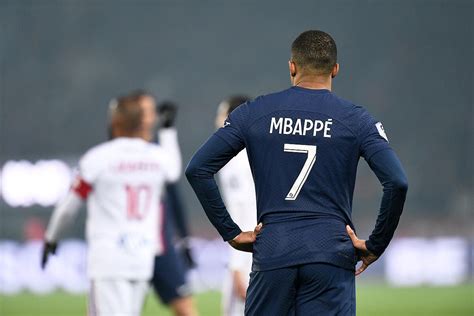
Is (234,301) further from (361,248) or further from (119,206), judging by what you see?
(361,248)

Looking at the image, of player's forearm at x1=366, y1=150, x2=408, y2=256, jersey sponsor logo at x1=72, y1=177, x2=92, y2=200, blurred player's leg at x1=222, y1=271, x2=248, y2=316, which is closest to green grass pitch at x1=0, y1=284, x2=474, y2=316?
blurred player's leg at x1=222, y1=271, x2=248, y2=316

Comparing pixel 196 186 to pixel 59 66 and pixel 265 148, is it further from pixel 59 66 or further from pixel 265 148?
pixel 59 66

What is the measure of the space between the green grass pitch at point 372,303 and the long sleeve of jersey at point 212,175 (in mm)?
9321

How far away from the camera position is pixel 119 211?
751 centimetres

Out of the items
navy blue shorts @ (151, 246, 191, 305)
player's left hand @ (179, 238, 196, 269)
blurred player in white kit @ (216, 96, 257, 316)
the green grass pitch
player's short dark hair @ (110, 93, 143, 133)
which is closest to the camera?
player's short dark hair @ (110, 93, 143, 133)

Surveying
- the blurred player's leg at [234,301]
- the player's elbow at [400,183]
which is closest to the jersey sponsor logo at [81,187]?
the blurred player's leg at [234,301]

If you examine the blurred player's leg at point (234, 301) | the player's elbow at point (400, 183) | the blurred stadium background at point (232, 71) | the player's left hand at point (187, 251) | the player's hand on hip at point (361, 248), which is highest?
the blurred stadium background at point (232, 71)

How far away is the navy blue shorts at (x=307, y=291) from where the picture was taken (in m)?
4.99

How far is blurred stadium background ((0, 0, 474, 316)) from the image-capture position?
3231 centimetres

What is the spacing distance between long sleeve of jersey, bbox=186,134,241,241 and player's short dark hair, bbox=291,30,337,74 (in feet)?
1.62

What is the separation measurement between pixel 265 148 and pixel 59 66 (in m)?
32.2

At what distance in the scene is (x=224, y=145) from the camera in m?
5.16

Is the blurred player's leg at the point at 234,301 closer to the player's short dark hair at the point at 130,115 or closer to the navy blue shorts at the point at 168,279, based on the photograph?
the navy blue shorts at the point at 168,279

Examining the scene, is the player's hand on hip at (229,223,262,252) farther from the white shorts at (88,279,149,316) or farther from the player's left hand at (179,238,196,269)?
the player's left hand at (179,238,196,269)
